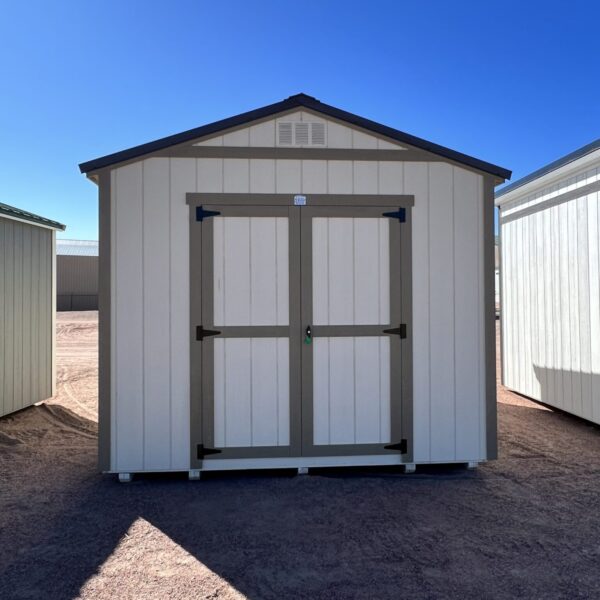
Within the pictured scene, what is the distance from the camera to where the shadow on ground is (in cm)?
232

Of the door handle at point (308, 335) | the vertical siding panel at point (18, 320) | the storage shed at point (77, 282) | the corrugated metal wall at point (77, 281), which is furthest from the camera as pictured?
the corrugated metal wall at point (77, 281)

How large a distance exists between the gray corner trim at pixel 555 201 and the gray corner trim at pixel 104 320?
4.71 meters

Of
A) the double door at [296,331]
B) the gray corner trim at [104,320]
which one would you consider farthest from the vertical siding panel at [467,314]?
the gray corner trim at [104,320]

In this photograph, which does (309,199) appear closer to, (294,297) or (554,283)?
(294,297)

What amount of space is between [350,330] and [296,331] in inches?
17.1

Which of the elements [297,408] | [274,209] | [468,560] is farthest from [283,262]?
[468,560]

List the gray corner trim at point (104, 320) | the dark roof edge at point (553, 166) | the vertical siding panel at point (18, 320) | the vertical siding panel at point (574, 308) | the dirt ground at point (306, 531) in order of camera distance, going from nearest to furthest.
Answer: the dirt ground at point (306, 531) < the gray corner trim at point (104, 320) < the dark roof edge at point (553, 166) < the vertical siding panel at point (574, 308) < the vertical siding panel at point (18, 320)

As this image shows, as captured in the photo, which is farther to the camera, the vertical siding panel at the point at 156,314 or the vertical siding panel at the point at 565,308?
the vertical siding panel at the point at 565,308

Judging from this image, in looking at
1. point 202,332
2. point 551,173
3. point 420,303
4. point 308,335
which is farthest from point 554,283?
point 202,332

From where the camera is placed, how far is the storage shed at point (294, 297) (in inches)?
146

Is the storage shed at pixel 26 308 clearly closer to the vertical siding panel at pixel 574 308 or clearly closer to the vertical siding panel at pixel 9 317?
the vertical siding panel at pixel 9 317

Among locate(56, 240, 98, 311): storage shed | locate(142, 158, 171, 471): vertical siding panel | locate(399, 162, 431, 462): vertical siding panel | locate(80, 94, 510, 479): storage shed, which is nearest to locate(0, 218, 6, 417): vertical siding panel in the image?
locate(80, 94, 510, 479): storage shed

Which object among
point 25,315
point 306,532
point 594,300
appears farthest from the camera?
point 25,315

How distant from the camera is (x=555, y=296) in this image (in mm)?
5707
